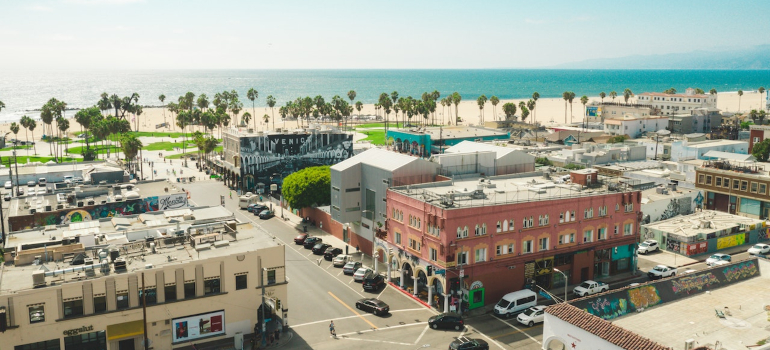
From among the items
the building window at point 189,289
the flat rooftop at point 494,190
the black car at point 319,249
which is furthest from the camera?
the black car at point 319,249

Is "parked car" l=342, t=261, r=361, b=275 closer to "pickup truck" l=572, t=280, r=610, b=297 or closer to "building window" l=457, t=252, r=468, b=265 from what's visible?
"building window" l=457, t=252, r=468, b=265

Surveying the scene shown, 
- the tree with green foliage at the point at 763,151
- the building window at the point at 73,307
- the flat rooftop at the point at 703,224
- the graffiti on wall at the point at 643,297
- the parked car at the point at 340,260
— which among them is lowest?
the parked car at the point at 340,260

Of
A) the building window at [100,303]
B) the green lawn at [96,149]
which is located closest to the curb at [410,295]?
the building window at [100,303]

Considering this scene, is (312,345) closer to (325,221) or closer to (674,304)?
(674,304)

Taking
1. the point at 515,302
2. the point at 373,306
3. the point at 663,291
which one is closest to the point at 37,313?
the point at 373,306

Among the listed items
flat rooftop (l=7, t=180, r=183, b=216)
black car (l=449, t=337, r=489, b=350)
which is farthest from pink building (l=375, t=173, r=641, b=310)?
flat rooftop (l=7, t=180, r=183, b=216)

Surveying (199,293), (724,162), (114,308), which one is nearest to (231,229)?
(199,293)

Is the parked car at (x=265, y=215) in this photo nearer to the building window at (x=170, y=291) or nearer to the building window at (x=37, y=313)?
the building window at (x=170, y=291)
